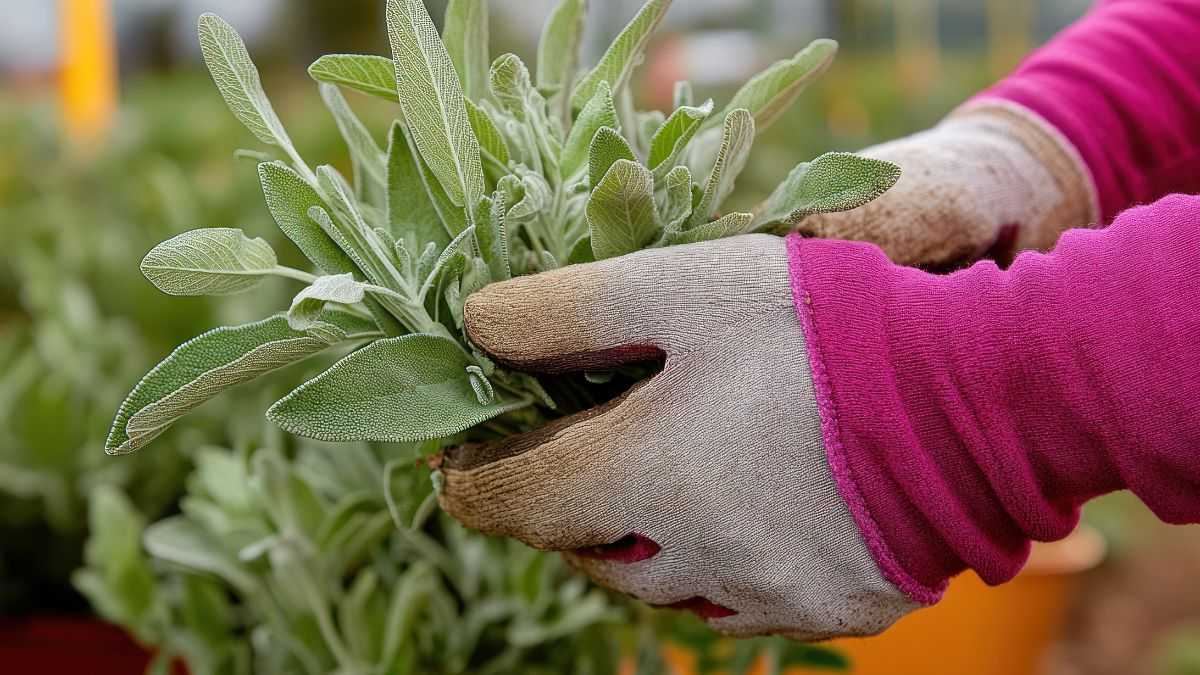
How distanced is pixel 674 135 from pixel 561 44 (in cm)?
16

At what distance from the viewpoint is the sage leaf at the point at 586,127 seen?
2.34ft

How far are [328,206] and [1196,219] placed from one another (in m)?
0.54

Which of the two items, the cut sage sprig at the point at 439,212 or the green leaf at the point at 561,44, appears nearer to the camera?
the cut sage sprig at the point at 439,212

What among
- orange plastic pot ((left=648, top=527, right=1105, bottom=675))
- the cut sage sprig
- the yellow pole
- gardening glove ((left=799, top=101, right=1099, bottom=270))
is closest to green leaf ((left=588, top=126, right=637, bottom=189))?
the cut sage sprig

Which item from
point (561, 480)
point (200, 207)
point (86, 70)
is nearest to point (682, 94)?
point (561, 480)

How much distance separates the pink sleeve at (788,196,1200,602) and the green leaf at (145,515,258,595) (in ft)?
2.05

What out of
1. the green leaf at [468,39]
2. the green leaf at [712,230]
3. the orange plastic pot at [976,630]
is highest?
the green leaf at [468,39]

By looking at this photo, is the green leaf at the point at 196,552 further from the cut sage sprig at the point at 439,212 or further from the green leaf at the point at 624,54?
the green leaf at the point at 624,54

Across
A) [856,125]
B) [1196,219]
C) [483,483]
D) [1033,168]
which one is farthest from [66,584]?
[856,125]

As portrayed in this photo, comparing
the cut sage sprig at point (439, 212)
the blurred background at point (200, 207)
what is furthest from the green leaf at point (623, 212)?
the blurred background at point (200, 207)

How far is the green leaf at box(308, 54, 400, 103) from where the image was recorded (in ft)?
2.36

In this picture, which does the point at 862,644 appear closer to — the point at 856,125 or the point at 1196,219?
the point at 1196,219

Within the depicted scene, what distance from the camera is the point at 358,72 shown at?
29.1 inches

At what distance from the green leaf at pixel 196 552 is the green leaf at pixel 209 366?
39cm
